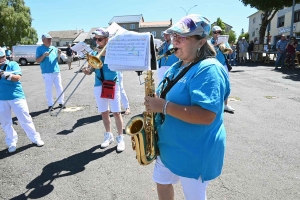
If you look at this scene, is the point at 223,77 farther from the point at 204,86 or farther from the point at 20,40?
the point at 20,40

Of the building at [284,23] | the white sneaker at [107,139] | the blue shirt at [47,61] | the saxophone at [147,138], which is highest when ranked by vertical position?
the building at [284,23]

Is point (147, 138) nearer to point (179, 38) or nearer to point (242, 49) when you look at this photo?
point (179, 38)

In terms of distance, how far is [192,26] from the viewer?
5.34ft

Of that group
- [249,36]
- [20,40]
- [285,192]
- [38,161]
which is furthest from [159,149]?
[249,36]

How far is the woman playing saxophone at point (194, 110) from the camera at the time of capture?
1558 millimetres

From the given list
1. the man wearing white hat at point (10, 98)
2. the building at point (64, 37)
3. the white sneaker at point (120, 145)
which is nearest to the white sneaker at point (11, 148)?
the man wearing white hat at point (10, 98)

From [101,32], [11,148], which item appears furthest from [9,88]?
[101,32]

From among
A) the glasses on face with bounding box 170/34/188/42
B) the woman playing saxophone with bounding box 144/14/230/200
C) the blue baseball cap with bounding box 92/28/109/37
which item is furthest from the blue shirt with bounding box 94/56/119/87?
the glasses on face with bounding box 170/34/188/42

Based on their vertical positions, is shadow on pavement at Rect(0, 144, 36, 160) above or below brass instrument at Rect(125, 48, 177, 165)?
below

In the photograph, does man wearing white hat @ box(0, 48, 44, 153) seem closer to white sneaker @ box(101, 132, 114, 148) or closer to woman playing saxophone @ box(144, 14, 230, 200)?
white sneaker @ box(101, 132, 114, 148)

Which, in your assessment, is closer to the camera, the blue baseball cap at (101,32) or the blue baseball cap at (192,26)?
the blue baseball cap at (192,26)

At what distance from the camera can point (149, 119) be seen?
1.99m

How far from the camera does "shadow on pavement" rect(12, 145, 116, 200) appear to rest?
3084 mm

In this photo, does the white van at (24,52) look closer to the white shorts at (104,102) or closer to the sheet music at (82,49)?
the sheet music at (82,49)
